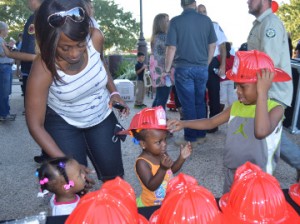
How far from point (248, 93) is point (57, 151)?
1.03 m

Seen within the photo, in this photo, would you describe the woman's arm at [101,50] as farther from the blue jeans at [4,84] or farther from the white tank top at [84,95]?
the blue jeans at [4,84]

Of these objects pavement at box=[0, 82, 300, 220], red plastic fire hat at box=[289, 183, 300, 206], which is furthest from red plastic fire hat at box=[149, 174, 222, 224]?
pavement at box=[0, 82, 300, 220]

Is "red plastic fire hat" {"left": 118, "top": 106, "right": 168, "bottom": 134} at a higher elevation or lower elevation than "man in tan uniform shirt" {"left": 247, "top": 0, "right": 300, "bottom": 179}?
lower

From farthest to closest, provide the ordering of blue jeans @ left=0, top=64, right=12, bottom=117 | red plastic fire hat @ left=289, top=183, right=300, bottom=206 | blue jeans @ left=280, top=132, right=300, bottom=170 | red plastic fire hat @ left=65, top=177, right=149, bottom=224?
blue jeans @ left=0, top=64, right=12, bottom=117
blue jeans @ left=280, top=132, right=300, bottom=170
red plastic fire hat @ left=289, top=183, right=300, bottom=206
red plastic fire hat @ left=65, top=177, right=149, bottom=224

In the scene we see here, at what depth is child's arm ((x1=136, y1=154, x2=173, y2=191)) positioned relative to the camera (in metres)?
1.88

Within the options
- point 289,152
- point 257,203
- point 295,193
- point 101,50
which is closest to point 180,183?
point 257,203

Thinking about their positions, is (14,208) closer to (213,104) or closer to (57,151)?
(57,151)

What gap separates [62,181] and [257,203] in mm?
983

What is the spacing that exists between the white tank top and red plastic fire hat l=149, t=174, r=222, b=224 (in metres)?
1.00

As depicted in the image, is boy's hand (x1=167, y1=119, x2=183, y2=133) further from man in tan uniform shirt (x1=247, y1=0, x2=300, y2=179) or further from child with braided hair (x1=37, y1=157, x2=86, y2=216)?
man in tan uniform shirt (x1=247, y1=0, x2=300, y2=179)

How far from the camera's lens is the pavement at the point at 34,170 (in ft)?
10.5

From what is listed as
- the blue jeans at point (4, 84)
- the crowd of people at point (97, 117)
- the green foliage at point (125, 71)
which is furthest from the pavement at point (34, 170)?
the green foliage at point (125, 71)

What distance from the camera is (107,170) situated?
2236mm

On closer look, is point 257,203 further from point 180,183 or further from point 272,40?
point 272,40
